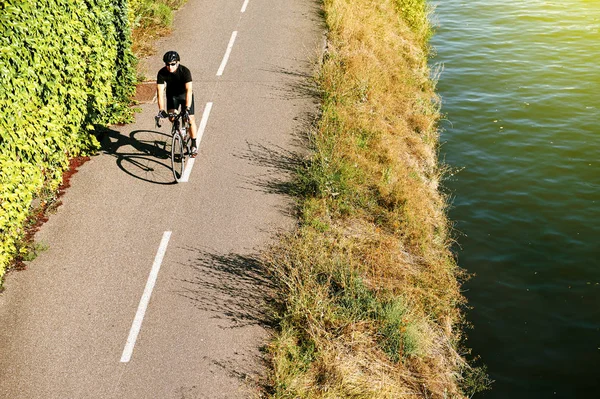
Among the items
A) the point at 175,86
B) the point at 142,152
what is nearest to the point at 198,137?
the point at 142,152

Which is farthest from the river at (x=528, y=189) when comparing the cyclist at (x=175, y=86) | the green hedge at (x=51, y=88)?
the green hedge at (x=51, y=88)

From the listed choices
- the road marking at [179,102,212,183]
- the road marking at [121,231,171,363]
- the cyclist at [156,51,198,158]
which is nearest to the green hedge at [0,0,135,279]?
the cyclist at [156,51,198,158]

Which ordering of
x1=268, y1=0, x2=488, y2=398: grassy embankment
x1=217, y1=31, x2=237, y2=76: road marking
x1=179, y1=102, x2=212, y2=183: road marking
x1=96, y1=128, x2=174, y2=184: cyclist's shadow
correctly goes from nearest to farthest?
1. x1=268, y1=0, x2=488, y2=398: grassy embankment
2. x1=179, y1=102, x2=212, y2=183: road marking
3. x1=96, y1=128, x2=174, y2=184: cyclist's shadow
4. x1=217, y1=31, x2=237, y2=76: road marking

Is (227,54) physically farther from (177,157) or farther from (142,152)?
(177,157)

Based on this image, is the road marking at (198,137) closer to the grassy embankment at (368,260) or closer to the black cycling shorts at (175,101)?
the black cycling shorts at (175,101)

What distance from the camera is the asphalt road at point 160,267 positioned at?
23.9ft

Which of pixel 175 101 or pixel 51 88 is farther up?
pixel 51 88

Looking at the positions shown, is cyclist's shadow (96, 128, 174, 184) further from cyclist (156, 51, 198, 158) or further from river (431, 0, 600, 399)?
river (431, 0, 600, 399)

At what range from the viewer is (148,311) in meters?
8.12

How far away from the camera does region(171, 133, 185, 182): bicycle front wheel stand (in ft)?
34.9

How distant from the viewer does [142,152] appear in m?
11.9

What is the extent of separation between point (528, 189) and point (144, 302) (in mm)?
10826

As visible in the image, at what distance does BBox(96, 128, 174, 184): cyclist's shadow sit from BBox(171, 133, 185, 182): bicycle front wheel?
18 centimetres

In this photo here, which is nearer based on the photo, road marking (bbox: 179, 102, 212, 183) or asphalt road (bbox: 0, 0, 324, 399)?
asphalt road (bbox: 0, 0, 324, 399)
